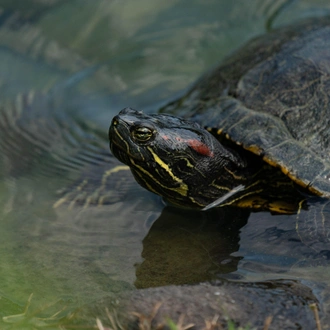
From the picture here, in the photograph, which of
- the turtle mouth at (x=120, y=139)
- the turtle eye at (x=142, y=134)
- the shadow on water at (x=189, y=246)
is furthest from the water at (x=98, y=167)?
the turtle eye at (x=142, y=134)

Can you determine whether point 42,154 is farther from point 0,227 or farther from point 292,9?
point 292,9

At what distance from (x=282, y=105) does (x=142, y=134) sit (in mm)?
1418

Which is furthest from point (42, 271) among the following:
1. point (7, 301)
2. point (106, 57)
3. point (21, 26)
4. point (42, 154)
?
point (21, 26)

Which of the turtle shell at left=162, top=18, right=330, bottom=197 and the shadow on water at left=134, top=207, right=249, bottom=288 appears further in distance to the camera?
the turtle shell at left=162, top=18, right=330, bottom=197

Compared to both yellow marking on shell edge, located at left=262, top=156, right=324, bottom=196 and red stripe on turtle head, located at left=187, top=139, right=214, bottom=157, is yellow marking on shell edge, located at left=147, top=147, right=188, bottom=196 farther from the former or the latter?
yellow marking on shell edge, located at left=262, top=156, right=324, bottom=196

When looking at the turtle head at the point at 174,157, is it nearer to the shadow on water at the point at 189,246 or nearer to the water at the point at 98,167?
the shadow on water at the point at 189,246

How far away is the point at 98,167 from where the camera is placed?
5805 mm

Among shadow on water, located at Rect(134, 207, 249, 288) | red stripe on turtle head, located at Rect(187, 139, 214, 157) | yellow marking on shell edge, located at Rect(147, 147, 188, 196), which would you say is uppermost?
red stripe on turtle head, located at Rect(187, 139, 214, 157)

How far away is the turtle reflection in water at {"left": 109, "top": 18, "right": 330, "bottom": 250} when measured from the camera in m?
4.27

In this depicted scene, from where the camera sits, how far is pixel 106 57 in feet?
26.0

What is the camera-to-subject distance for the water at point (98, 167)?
396 cm

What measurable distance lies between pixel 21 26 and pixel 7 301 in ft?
18.7

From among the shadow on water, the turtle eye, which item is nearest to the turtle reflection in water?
the turtle eye

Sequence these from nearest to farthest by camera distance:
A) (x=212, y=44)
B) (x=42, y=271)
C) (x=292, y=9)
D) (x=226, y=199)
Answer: (x=42, y=271), (x=226, y=199), (x=212, y=44), (x=292, y=9)
